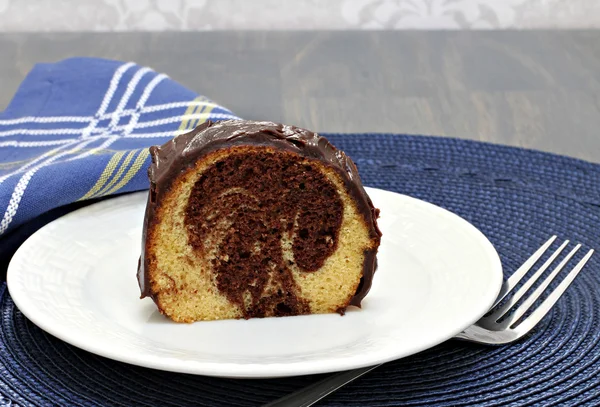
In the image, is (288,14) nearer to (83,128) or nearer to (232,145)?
(83,128)

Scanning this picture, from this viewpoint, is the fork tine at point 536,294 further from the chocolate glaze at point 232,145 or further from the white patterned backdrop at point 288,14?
the white patterned backdrop at point 288,14

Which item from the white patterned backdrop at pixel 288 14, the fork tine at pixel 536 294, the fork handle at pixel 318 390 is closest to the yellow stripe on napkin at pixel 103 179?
the fork handle at pixel 318 390

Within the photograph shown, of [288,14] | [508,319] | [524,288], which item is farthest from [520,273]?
[288,14]

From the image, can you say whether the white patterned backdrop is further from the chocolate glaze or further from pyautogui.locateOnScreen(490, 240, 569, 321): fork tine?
the chocolate glaze

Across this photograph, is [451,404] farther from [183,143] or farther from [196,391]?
[183,143]

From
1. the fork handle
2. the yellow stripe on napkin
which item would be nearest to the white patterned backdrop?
the yellow stripe on napkin

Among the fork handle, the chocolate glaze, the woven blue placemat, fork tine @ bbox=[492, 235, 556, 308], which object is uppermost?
the chocolate glaze
